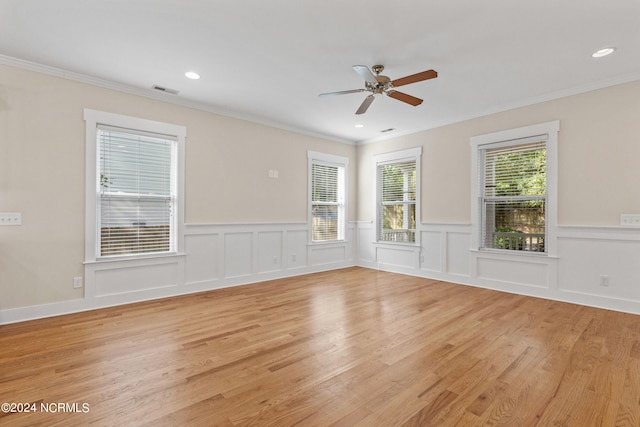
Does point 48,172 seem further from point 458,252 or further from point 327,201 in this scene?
point 458,252

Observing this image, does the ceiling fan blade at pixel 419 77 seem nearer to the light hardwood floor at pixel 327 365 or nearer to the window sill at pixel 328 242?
the light hardwood floor at pixel 327 365

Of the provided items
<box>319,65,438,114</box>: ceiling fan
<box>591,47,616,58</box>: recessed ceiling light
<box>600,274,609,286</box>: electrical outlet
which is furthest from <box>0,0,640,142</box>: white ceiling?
<box>600,274,609,286</box>: electrical outlet

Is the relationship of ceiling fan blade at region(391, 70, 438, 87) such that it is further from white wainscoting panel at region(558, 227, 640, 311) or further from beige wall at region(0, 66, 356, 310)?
beige wall at region(0, 66, 356, 310)

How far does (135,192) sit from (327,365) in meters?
3.29

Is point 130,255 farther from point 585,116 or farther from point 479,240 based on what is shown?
point 585,116

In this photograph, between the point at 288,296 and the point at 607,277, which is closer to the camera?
the point at 607,277

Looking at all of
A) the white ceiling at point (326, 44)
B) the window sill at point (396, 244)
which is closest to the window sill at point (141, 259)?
the white ceiling at point (326, 44)

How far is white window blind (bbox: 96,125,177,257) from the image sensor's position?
3803 millimetres

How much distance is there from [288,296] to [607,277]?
3962 millimetres

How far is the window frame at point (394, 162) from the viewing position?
5660 mm

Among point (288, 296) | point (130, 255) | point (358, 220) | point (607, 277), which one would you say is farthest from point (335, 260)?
point (607, 277)

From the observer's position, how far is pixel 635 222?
11.7 ft

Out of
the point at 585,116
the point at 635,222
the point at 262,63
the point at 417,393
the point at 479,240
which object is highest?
the point at 262,63

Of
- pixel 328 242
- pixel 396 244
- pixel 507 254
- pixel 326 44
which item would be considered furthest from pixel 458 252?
pixel 326 44
